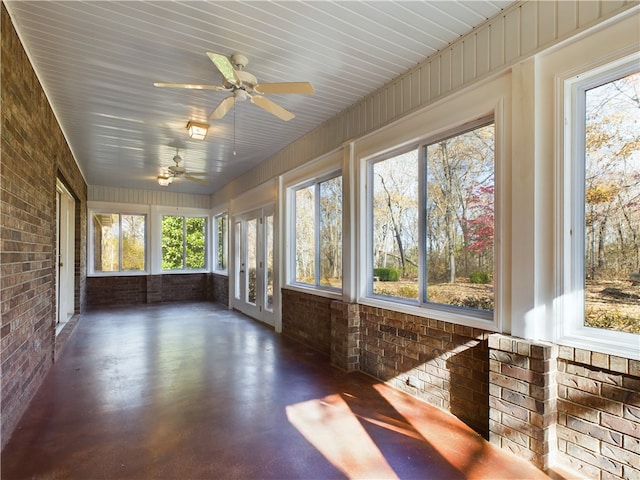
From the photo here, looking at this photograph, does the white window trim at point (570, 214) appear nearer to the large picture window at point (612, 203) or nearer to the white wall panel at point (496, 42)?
the large picture window at point (612, 203)

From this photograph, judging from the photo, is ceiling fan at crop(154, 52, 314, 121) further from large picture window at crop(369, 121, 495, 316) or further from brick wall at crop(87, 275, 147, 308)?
brick wall at crop(87, 275, 147, 308)

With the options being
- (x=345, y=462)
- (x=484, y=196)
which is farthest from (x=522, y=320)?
(x=345, y=462)

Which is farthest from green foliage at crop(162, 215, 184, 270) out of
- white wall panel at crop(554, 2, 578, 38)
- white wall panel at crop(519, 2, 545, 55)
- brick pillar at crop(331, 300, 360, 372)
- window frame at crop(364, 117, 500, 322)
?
white wall panel at crop(554, 2, 578, 38)

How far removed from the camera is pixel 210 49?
2.97 meters

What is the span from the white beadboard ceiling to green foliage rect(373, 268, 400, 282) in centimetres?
192

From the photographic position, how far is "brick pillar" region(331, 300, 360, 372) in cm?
399

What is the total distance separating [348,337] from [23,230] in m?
3.12

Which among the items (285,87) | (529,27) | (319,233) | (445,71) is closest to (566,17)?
(529,27)

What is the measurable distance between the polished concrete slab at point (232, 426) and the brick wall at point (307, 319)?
0.36 m

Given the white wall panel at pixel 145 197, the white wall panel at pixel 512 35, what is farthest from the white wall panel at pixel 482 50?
the white wall panel at pixel 145 197

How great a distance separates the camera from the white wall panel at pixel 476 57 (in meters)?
2.21

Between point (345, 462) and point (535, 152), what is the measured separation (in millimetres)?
2388

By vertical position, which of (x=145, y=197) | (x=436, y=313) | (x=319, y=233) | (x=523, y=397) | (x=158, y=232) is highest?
(x=145, y=197)

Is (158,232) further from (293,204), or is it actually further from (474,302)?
(474,302)
